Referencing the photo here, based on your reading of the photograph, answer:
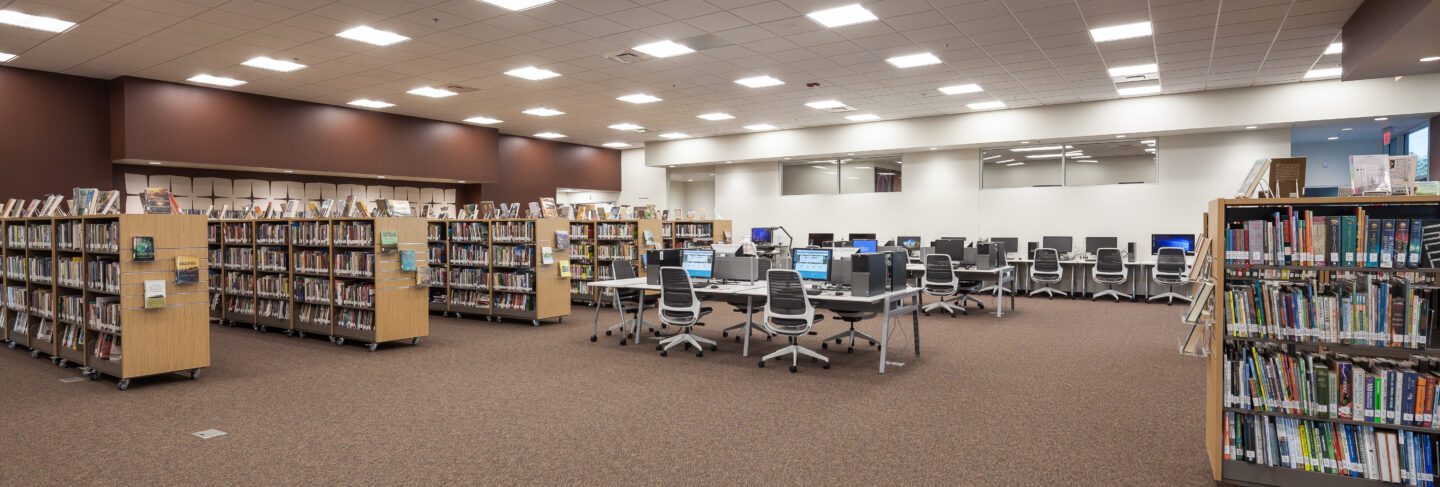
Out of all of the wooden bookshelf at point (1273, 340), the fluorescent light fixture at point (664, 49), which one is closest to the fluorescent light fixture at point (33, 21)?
the fluorescent light fixture at point (664, 49)

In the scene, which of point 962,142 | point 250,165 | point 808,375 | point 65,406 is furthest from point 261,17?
point 962,142

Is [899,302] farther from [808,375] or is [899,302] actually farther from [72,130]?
[72,130]

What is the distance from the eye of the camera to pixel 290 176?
12.7 meters

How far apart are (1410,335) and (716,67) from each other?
7.58m

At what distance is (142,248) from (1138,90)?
12440 millimetres

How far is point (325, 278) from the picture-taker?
816 cm

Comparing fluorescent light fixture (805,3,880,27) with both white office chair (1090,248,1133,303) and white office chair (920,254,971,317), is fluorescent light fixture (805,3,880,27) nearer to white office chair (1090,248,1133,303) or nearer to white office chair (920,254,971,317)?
white office chair (920,254,971,317)

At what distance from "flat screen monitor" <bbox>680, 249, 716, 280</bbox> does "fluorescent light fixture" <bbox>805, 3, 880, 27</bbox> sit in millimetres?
2615

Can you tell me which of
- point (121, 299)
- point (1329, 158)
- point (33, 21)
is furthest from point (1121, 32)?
point (1329, 158)

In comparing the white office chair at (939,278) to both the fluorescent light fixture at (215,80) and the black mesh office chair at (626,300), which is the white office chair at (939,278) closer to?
the black mesh office chair at (626,300)

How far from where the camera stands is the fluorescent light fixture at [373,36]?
7789 mm

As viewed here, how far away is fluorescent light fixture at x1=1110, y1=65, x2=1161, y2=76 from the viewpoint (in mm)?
9727

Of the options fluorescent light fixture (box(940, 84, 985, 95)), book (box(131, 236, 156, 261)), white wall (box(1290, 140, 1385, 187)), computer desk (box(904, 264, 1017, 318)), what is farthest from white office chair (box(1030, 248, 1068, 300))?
book (box(131, 236, 156, 261))

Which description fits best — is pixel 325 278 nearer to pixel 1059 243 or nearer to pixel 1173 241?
pixel 1059 243
